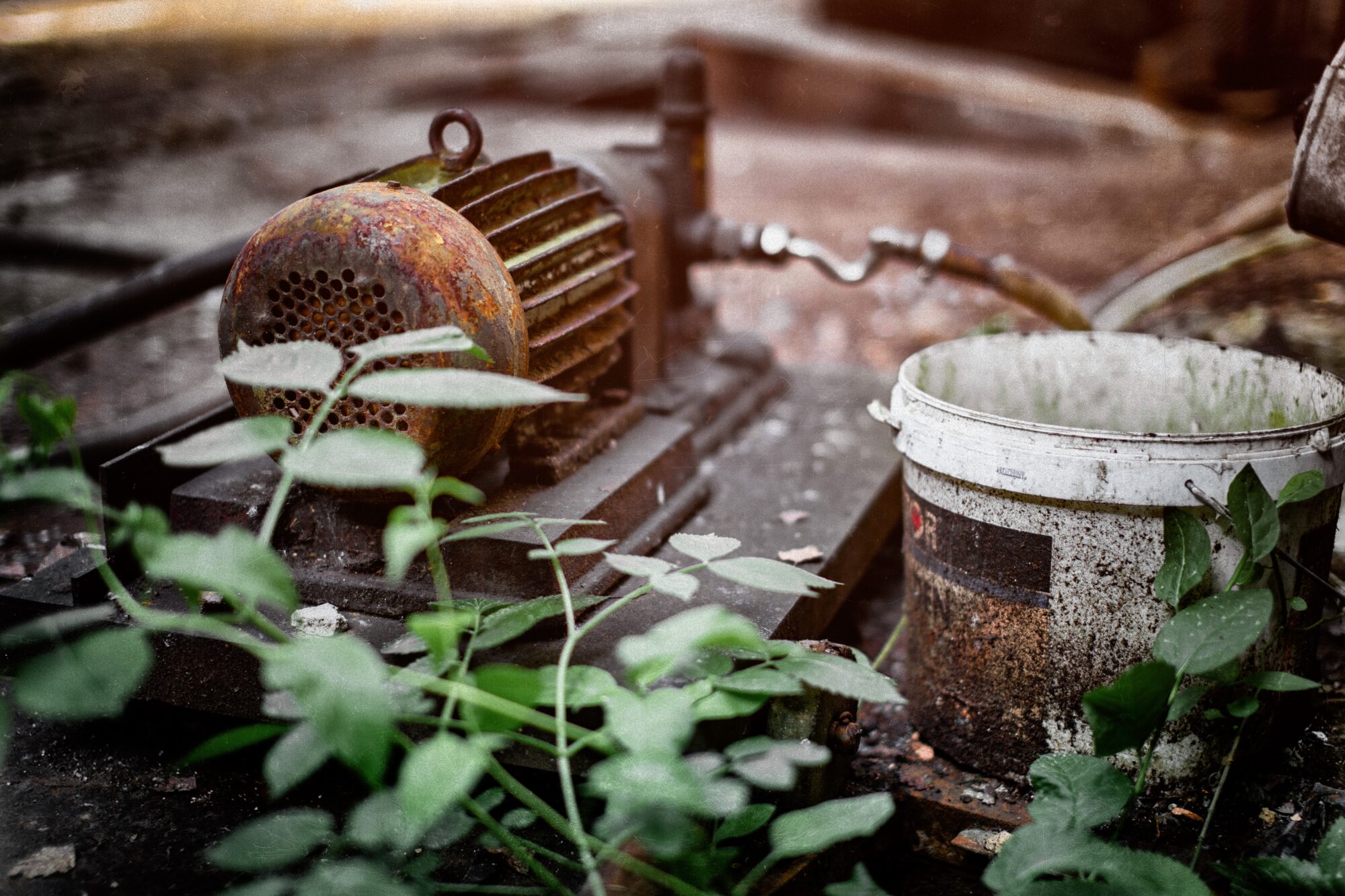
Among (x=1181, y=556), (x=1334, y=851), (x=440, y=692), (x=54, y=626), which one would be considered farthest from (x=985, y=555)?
(x=54, y=626)

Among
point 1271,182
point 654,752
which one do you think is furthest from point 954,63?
point 654,752

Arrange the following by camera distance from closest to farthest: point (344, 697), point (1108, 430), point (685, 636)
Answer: point (344, 697) < point (685, 636) < point (1108, 430)

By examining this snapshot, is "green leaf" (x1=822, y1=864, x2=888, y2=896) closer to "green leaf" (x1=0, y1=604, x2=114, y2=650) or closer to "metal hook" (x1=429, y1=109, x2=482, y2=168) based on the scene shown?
"green leaf" (x1=0, y1=604, x2=114, y2=650)

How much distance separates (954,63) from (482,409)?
23.2ft

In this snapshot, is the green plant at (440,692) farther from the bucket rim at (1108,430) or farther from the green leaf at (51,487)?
the bucket rim at (1108,430)

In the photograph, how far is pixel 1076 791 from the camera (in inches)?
56.7

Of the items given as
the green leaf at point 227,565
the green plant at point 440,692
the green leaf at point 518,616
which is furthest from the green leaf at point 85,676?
the green leaf at point 518,616

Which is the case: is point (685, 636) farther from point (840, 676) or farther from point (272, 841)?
point (272, 841)

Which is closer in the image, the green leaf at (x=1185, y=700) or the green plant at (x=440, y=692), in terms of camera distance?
the green plant at (x=440, y=692)

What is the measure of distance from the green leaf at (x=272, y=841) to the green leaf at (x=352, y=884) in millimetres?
86

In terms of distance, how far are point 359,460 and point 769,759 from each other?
2.16ft

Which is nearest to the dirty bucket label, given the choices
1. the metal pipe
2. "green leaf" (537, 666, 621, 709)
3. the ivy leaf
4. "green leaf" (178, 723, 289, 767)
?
the ivy leaf

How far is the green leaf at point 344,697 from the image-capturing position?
104 cm

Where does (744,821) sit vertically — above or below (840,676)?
below
